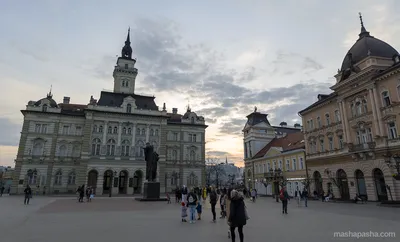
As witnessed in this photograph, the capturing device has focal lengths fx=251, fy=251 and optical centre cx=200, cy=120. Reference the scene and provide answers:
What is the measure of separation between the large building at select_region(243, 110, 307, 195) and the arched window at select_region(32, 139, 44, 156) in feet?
150

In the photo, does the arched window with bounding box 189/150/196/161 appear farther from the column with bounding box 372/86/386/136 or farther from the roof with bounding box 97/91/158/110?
the column with bounding box 372/86/386/136

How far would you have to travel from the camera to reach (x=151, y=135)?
58031 millimetres

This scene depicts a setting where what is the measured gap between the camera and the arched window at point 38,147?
2019 inches

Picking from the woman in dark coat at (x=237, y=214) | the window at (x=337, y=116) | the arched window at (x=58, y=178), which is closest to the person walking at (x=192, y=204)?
the woman in dark coat at (x=237, y=214)

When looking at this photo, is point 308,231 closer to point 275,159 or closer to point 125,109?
point 275,159

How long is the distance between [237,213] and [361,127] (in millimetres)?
28333

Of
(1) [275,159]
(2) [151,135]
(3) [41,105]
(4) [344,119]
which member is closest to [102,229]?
(4) [344,119]

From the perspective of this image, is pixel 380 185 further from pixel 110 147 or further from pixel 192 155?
pixel 110 147

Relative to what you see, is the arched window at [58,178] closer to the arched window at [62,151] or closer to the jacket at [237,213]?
the arched window at [62,151]

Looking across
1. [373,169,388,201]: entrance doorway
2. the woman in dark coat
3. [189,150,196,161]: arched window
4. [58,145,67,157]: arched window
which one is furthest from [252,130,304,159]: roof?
[58,145,67,157]: arched window

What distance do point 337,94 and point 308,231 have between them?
2782 cm

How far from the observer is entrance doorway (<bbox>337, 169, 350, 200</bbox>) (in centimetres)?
3182

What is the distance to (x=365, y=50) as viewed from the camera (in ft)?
101

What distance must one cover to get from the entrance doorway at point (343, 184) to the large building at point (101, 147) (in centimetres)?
3468
